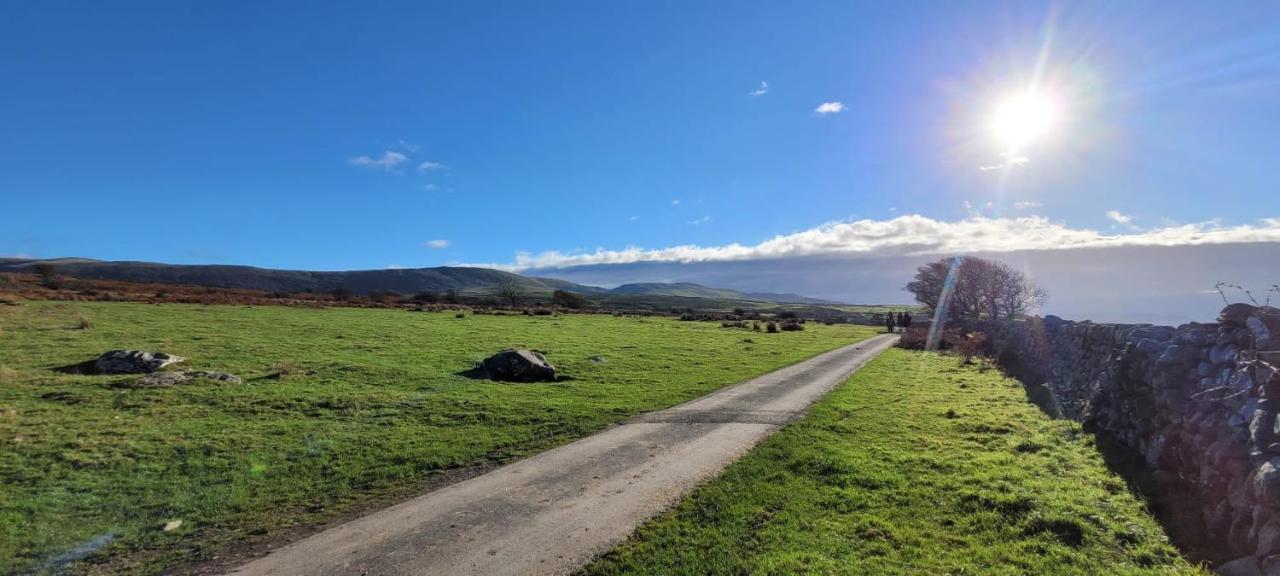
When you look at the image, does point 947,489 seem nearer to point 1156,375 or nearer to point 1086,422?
point 1156,375

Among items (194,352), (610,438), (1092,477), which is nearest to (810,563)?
(1092,477)

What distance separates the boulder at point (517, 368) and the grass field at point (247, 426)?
1.38m

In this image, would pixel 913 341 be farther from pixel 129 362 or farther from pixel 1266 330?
pixel 129 362

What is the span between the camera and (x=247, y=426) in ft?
54.1

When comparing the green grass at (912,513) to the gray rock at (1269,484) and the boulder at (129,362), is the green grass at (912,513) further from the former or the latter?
the boulder at (129,362)

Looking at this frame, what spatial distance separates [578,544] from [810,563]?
3.56 m

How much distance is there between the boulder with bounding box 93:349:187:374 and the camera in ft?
75.2

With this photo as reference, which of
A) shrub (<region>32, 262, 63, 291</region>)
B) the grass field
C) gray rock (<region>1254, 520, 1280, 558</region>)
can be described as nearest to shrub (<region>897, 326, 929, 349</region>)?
the grass field

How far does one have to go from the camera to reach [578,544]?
895 centimetres

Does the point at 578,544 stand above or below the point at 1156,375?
below

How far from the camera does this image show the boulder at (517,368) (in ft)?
87.5

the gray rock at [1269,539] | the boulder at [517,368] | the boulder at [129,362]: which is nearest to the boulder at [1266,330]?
the gray rock at [1269,539]

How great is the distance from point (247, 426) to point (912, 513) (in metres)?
17.7

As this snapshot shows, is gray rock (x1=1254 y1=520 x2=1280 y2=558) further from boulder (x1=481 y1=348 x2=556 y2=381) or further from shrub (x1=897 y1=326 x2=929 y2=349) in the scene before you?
shrub (x1=897 y1=326 x2=929 y2=349)
